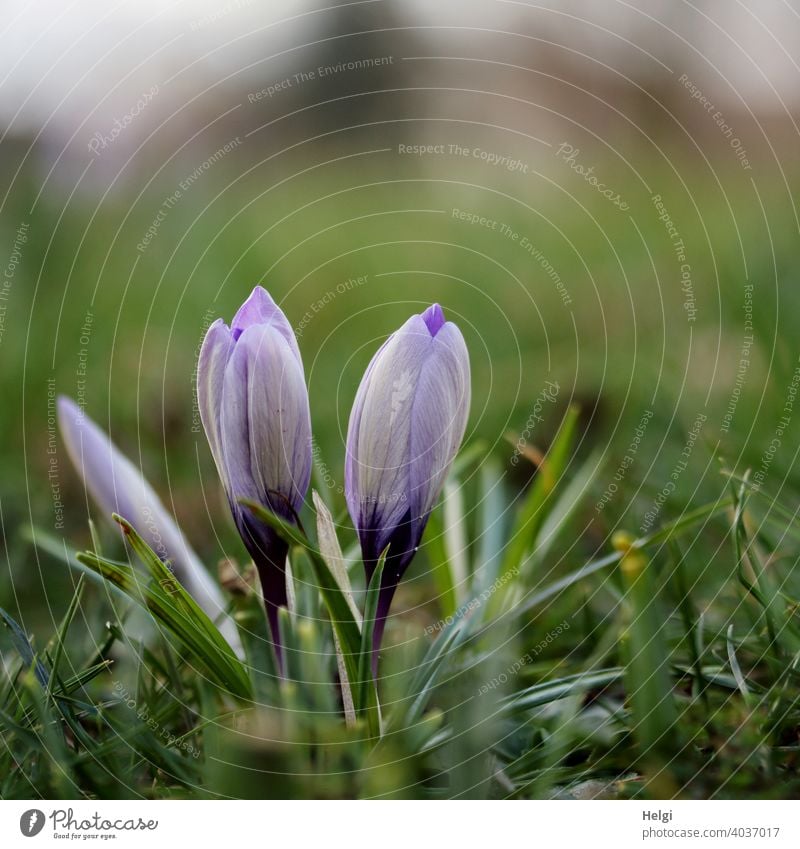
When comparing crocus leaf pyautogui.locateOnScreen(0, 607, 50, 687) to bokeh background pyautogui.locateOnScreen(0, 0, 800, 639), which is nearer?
crocus leaf pyautogui.locateOnScreen(0, 607, 50, 687)

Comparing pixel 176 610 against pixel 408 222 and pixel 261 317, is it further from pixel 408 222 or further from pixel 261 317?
pixel 408 222

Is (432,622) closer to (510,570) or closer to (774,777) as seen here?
(510,570)

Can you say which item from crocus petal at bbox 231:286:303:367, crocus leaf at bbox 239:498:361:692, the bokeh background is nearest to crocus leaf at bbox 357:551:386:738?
crocus leaf at bbox 239:498:361:692

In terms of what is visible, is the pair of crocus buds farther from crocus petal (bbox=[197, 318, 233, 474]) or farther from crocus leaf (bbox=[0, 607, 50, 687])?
crocus leaf (bbox=[0, 607, 50, 687])

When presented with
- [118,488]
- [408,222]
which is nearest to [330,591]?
[118,488]

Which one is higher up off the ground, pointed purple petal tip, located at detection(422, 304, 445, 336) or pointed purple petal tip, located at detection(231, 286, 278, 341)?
pointed purple petal tip, located at detection(231, 286, 278, 341)

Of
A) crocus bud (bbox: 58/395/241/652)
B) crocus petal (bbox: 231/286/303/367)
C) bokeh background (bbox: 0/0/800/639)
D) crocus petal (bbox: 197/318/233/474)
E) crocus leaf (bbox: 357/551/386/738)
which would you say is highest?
bokeh background (bbox: 0/0/800/639)
